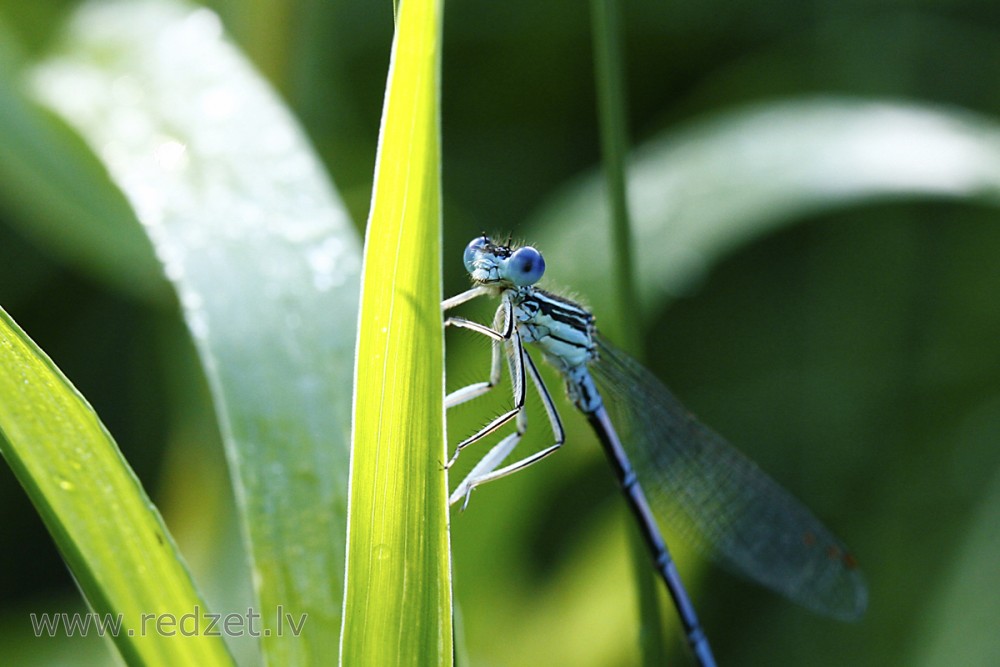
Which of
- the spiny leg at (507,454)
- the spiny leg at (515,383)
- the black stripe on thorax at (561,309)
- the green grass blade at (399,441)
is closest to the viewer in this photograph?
the green grass blade at (399,441)

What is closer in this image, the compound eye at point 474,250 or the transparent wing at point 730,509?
the compound eye at point 474,250

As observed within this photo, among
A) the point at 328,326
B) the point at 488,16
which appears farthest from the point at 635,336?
the point at 488,16

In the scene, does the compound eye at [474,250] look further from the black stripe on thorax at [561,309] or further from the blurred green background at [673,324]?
the blurred green background at [673,324]

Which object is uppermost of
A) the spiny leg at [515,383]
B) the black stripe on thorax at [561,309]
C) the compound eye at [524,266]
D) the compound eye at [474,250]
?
the compound eye at [474,250]

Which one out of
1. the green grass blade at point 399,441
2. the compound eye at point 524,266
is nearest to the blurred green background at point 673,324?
the compound eye at point 524,266

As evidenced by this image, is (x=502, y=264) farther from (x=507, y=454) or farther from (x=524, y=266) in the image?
(x=507, y=454)

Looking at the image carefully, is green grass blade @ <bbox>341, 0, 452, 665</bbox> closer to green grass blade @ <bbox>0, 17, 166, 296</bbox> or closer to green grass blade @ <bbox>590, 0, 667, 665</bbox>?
green grass blade @ <bbox>590, 0, 667, 665</bbox>

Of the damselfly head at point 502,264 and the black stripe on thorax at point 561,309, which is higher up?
the damselfly head at point 502,264
